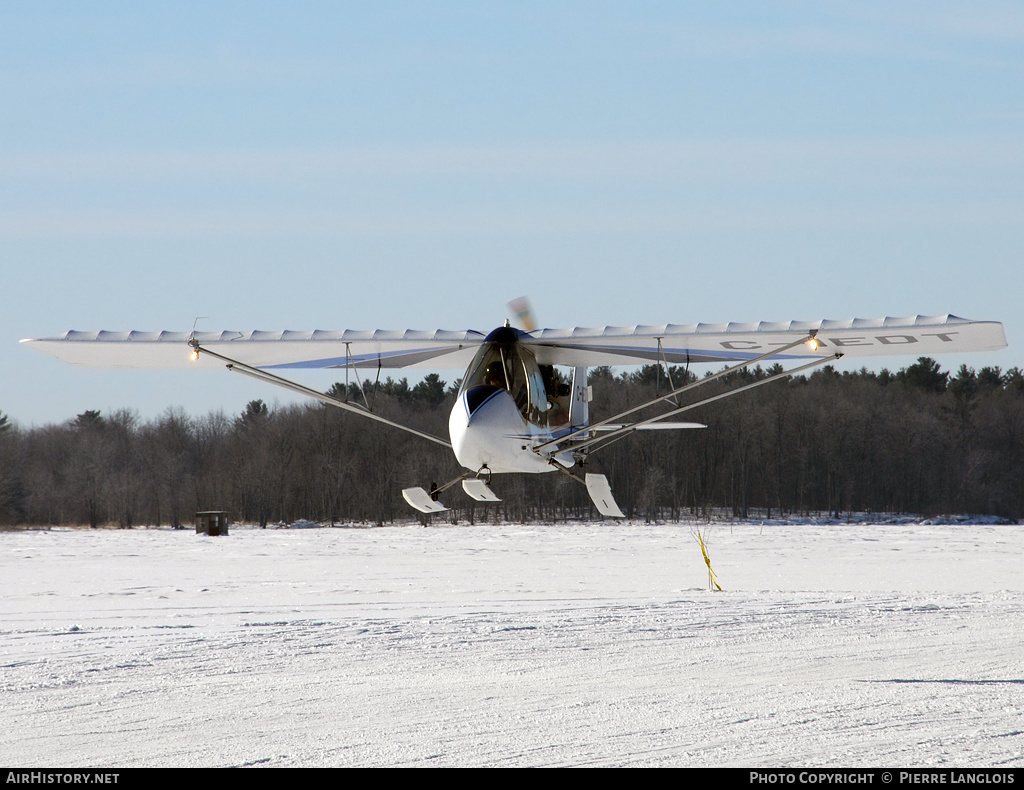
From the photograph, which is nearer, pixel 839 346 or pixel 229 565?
pixel 839 346

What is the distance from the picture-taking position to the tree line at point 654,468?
71.0m

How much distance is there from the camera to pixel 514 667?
41.0 ft

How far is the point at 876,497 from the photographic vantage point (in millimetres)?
74938

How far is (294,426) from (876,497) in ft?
142

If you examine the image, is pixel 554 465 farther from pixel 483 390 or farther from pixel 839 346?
pixel 839 346

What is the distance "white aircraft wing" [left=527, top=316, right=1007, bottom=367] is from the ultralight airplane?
0.02m

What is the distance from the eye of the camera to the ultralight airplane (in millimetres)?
12023

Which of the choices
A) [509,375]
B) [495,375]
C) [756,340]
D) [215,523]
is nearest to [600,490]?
[509,375]

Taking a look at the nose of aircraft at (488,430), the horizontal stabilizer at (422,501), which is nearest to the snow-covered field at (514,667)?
the horizontal stabilizer at (422,501)

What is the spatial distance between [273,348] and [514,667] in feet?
20.6

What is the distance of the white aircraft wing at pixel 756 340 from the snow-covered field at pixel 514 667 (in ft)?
13.4

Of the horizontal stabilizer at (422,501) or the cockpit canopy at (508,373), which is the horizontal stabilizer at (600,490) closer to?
the cockpit canopy at (508,373)
